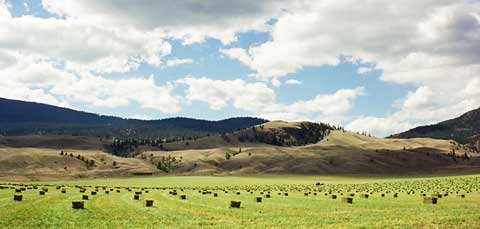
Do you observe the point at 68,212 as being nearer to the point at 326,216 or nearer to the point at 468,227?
the point at 326,216

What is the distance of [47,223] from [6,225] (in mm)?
1991

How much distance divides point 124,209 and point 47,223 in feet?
33.6

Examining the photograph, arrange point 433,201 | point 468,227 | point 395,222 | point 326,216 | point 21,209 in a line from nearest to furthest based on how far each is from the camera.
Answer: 1. point 468,227
2. point 395,222
3. point 326,216
4. point 21,209
5. point 433,201

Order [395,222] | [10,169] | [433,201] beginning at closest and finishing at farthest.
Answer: [395,222]
[433,201]
[10,169]

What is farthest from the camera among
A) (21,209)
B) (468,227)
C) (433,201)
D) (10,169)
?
(10,169)

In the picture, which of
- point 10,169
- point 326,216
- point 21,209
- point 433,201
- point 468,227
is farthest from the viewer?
point 10,169

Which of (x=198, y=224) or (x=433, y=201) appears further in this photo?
(x=433, y=201)

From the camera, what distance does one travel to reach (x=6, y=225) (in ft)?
84.1

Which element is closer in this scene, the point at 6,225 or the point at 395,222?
the point at 6,225

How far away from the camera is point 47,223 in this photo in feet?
87.0

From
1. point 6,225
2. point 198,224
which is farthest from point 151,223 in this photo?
point 6,225

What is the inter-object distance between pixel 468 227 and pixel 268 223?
10.4m

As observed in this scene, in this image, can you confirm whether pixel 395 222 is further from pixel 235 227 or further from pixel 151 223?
pixel 151 223

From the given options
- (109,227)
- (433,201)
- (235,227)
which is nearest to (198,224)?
(235,227)
